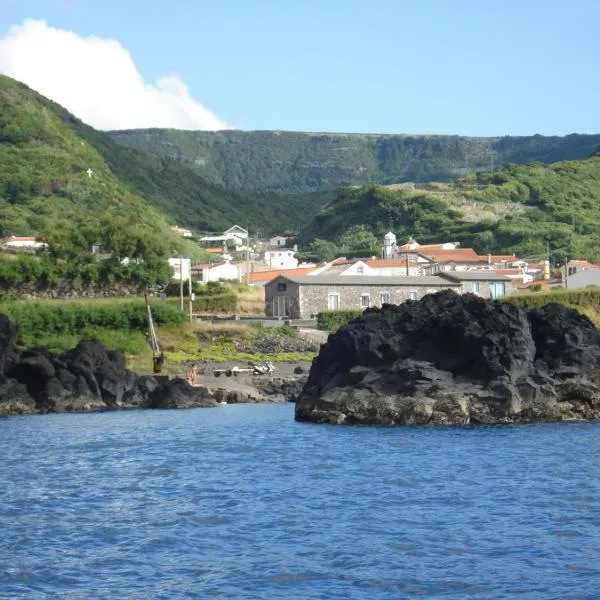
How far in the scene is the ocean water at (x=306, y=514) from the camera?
2216cm

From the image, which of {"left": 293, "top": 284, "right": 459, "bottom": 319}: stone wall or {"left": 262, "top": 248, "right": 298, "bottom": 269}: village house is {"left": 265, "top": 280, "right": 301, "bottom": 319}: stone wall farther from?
{"left": 262, "top": 248, "right": 298, "bottom": 269}: village house

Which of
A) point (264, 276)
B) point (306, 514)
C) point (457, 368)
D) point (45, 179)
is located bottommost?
point (306, 514)

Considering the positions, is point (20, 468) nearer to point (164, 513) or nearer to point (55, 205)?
point (164, 513)

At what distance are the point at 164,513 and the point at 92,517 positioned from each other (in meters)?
1.56

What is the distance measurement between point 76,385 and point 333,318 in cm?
2645

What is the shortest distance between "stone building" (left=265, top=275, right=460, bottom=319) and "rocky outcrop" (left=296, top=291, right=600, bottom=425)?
34.3 meters

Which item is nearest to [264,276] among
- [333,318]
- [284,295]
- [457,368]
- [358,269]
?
[358,269]

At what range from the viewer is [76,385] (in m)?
57.2

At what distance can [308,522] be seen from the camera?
2739 centimetres

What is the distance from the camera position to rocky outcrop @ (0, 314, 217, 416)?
184 feet

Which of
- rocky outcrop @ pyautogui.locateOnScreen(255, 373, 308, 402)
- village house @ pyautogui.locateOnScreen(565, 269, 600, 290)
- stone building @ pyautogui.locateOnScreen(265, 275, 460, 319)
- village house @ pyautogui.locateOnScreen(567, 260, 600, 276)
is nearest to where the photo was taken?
rocky outcrop @ pyautogui.locateOnScreen(255, 373, 308, 402)

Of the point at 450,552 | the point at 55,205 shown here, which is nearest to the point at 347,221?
the point at 55,205

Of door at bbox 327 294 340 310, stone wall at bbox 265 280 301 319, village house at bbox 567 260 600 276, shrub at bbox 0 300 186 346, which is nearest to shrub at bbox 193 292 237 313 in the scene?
stone wall at bbox 265 280 301 319

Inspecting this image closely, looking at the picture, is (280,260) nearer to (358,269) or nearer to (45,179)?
(45,179)
